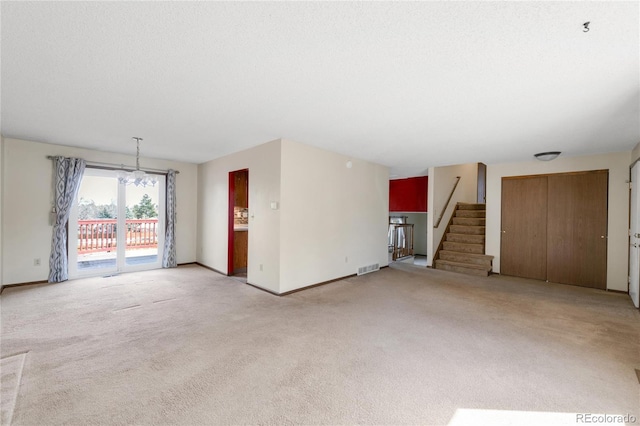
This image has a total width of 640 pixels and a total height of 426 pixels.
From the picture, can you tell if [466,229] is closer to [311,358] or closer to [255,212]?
[255,212]

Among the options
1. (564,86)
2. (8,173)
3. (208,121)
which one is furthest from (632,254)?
(8,173)

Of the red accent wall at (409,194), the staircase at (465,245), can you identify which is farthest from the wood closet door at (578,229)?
the red accent wall at (409,194)

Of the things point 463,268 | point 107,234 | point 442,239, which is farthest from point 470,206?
point 107,234

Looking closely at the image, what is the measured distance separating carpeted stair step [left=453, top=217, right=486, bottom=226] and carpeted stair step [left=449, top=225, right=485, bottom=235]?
0.18 m

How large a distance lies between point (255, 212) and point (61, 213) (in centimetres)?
348

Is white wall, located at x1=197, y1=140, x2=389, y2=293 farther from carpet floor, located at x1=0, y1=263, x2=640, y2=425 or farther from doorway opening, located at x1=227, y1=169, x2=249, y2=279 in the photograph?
carpet floor, located at x1=0, y1=263, x2=640, y2=425

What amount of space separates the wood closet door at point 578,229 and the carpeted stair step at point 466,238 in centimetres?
145

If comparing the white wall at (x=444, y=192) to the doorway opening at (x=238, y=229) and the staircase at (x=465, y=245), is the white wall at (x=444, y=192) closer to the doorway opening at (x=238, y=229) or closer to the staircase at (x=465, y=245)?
the staircase at (x=465, y=245)

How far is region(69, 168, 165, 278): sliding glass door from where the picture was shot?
517 centimetres

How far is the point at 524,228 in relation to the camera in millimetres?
5660

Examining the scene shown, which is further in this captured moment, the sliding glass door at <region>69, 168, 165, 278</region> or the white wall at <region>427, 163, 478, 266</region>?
the white wall at <region>427, 163, 478, 266</region>

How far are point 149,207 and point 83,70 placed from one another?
14.4 ft

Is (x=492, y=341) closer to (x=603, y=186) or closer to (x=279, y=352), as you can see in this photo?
(x=279, y=352)

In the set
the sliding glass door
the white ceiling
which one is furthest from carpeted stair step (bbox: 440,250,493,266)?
the sliding glass door
